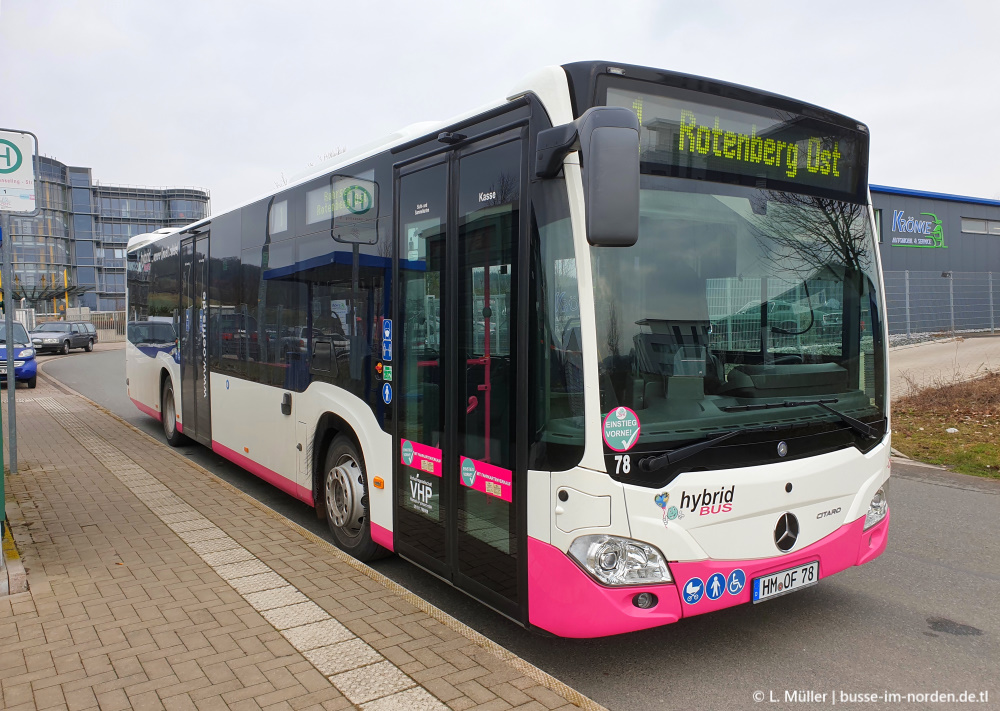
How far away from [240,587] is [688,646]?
2.77 meters

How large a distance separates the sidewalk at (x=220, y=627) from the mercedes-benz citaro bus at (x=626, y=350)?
38 cm

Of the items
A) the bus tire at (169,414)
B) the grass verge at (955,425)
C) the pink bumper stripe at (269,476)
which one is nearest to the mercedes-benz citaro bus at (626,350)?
the pink bumper stripe at (269,476)

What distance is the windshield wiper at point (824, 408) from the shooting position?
148 inches

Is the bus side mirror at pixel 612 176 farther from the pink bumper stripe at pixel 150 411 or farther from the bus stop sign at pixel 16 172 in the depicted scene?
the pink bumper stripe at pixel 150 411

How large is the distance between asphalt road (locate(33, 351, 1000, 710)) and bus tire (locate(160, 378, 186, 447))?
6.13 metres

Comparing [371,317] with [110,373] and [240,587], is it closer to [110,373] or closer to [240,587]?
[240,587]

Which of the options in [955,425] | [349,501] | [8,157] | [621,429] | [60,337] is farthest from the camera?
[60,337]

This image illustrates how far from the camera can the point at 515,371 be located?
3.76 metres

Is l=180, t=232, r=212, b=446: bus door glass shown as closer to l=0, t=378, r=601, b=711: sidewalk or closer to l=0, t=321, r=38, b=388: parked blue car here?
l=0, t=378, r=601, b=711: sidewalk

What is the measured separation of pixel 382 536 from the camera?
203 inches

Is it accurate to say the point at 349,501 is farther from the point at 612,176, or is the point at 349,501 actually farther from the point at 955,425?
the point at 955,425

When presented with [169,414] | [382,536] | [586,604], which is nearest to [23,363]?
[169,414]

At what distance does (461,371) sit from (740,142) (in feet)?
6.23

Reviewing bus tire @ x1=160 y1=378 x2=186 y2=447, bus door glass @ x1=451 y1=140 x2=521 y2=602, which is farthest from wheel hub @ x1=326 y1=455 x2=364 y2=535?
bus tire @ x1=160 y1=378 x2=186 y2=447
